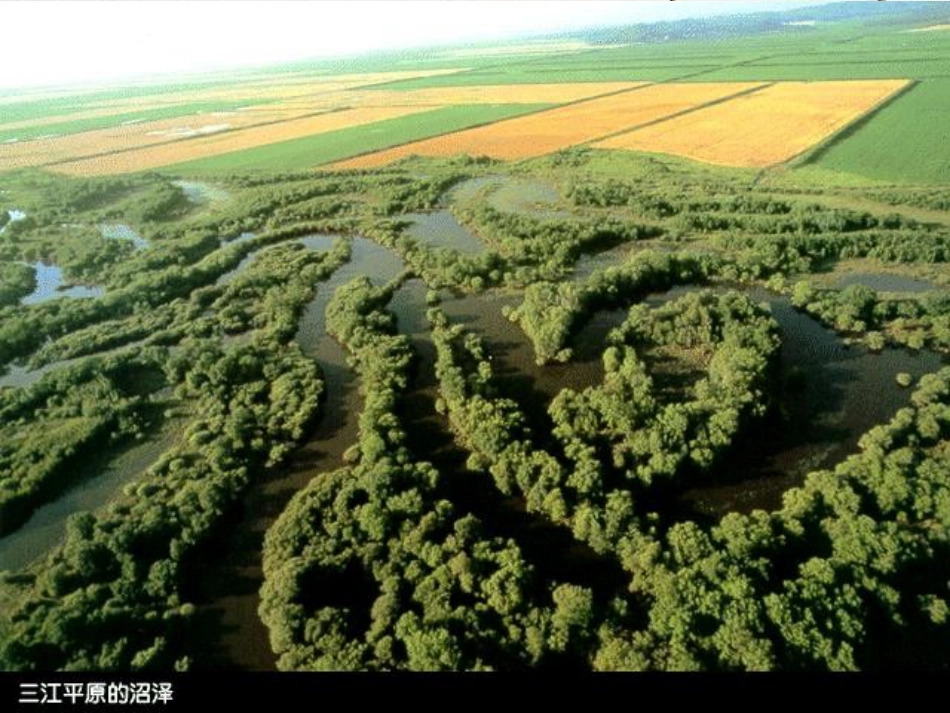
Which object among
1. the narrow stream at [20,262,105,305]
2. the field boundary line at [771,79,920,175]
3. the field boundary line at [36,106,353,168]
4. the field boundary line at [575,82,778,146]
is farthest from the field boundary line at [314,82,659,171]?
the field boundary line at [771,79,920,175]

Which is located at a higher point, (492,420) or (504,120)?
(504,120)

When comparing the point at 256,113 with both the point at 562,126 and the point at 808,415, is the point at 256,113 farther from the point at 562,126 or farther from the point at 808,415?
the point at 808,415

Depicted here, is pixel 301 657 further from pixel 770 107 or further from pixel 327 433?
pixel 770 107

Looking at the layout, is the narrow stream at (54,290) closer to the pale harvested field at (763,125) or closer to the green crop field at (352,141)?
the green crop field at (352,141)

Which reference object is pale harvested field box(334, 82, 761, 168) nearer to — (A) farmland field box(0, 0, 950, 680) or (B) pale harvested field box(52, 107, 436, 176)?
(A) farmland field box(0, 0, 950, 680)

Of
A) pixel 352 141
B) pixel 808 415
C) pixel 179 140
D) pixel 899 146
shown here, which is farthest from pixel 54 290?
pixel 899 146

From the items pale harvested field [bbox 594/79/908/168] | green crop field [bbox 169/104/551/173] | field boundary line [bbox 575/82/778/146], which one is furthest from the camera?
green crop field [bbox 169/104/551/173]

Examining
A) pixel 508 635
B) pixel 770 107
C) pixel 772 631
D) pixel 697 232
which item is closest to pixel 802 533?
pixel 772 631
